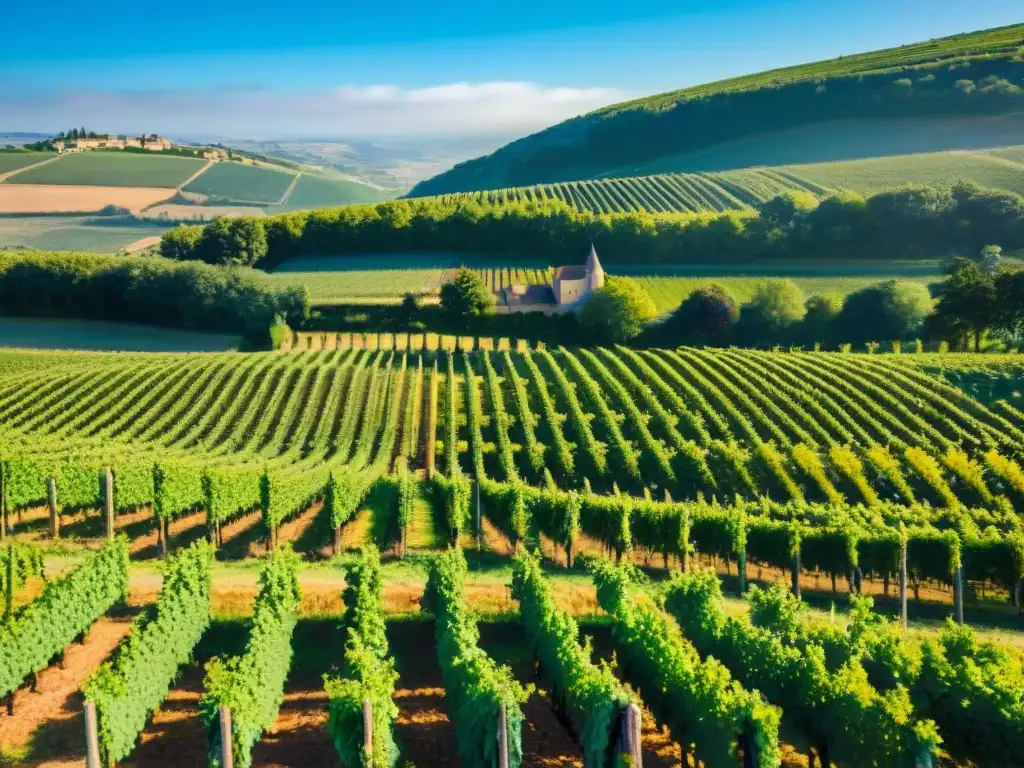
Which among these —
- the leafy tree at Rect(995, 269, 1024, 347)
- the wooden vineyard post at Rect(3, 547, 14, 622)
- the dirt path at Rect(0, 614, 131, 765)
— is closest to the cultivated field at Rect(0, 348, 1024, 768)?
the dirt path at Rect(0, 614, 131, 765)

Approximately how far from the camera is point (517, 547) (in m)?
26.1

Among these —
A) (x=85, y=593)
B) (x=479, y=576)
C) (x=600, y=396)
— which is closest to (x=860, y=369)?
(x=600, y=396)

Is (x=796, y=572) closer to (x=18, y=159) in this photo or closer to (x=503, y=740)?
(x=503, y=740)

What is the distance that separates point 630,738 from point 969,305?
148 ft

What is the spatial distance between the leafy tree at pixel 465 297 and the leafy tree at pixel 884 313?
23898 mm

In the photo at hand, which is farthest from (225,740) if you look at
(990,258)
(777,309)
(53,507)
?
(990,258)

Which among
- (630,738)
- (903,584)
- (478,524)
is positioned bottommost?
(903,584)

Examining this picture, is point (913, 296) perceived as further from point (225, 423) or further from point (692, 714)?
point (692, 714)

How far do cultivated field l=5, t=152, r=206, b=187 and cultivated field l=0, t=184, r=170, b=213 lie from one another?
8.92ft

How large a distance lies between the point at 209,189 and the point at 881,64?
101195 mm

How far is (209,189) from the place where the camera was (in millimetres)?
123938

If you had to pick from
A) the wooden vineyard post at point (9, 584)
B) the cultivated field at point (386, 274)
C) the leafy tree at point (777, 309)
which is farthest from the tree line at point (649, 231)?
the wooden vineyard post at point (9, 584)

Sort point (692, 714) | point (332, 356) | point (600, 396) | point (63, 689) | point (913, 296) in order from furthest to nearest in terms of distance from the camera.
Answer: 1. point (913, 296)
2. point (332, 356)
3. point (600, 396)
4. point (63, 689)
5. point (692, 714)

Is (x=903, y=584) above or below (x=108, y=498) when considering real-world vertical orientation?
below
